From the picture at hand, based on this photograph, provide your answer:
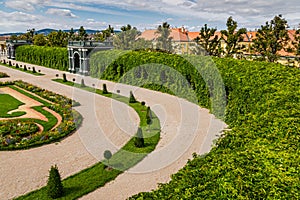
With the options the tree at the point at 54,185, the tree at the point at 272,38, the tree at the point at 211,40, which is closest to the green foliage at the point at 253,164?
the tree at the point at 54,185

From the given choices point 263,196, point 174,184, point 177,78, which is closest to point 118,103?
point 177,78

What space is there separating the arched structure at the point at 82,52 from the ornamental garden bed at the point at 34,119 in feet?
44.0

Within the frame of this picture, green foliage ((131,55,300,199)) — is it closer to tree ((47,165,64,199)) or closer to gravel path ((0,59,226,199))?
gravel path ((0,59,226,199))

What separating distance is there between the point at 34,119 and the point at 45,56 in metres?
38.4

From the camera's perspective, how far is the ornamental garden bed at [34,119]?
17569mm

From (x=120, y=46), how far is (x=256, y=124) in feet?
169

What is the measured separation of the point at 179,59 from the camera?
29.3m

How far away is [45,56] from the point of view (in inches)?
2234

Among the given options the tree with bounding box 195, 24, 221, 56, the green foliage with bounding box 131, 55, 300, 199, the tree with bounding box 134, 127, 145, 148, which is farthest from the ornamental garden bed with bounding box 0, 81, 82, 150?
the tree with bounding box 195, 24, 221, 56

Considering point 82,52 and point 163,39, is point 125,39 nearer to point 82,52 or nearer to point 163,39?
point 163,39

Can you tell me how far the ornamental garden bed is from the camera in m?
17.6

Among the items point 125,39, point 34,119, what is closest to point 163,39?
point 125,39

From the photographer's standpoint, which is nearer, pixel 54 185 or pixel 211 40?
pixel 54 185

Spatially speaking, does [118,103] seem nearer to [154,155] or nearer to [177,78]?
[177,78]
